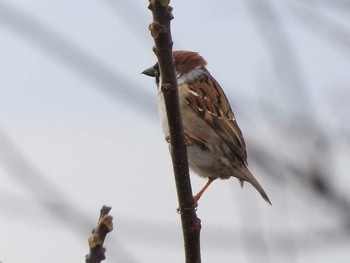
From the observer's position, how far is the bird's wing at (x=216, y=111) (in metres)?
5.01

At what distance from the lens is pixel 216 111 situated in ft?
17.4

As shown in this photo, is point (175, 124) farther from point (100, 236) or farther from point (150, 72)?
point (150, 72)

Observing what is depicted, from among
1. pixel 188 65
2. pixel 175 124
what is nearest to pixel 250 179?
pixel 188 65

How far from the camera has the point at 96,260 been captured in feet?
5.39

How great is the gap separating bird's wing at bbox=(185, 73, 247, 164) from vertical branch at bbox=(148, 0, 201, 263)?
2353mm

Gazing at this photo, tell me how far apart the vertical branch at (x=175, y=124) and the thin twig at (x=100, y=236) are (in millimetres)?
526

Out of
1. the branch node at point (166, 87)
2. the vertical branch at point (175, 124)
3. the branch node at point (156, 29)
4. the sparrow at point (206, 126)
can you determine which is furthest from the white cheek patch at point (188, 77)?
the branch node at point (156, 29)

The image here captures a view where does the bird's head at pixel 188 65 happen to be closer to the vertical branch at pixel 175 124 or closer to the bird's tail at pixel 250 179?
the bird's tail at pixel 250 179

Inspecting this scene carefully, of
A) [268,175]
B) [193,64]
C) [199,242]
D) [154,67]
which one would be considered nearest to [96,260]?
[268,175]

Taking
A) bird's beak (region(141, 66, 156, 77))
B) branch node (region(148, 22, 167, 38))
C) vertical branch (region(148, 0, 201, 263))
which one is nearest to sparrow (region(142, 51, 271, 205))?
bird's beak (region(141, 66, 156, 77))

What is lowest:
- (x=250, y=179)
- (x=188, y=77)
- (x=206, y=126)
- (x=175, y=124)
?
(x=175, y=124)

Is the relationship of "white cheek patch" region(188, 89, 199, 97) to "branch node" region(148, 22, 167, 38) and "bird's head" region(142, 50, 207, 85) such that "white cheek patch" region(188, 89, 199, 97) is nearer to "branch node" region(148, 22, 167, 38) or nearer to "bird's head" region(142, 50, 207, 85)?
"bird's head" region(142, 50, 207, 85)

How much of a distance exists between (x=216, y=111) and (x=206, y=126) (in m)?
0.24

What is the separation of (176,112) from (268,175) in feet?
1.83
